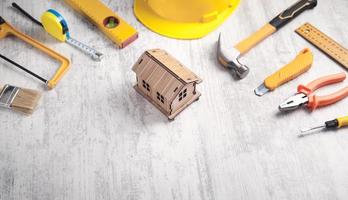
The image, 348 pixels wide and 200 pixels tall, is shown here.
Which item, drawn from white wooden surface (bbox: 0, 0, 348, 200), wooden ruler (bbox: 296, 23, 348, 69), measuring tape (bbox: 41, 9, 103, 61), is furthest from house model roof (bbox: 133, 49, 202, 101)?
wooden ruler (bbox: 296, 23, 348, 69)

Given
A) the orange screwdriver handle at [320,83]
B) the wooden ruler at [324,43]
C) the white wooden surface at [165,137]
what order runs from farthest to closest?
the wooden ruler at [324,43] → the orange screwdriver handle at [320,83] → the white wooden surface at [165,137]

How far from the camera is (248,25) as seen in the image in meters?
1.39

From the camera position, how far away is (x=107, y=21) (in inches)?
54.1

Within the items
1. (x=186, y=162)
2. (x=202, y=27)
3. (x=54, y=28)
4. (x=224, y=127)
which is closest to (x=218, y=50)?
(x=202, y=27)

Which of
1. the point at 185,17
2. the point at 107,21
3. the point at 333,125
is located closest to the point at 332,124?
the point at 333,125

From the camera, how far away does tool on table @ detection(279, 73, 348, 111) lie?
3.83 ft

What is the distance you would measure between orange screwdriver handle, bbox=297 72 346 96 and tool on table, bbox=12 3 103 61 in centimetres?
61

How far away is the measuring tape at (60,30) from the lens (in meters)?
1.27

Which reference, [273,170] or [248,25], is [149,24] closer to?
[248,25]

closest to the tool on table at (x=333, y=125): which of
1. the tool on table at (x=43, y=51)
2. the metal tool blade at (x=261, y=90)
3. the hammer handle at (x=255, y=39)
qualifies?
the metal tool blade at (x=261, y=90)

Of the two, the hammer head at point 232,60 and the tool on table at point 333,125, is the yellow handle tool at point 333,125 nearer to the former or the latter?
the tool on table at point 333,125

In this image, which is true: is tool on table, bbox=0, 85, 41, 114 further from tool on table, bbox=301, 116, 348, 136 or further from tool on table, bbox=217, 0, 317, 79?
tool on table, bbox=301, 116, 348, 136

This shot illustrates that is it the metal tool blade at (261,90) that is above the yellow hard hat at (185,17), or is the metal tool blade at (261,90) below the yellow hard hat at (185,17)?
below

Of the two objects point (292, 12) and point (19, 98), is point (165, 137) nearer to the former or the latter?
point (19, 98)
